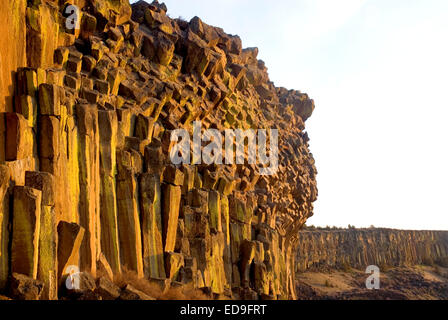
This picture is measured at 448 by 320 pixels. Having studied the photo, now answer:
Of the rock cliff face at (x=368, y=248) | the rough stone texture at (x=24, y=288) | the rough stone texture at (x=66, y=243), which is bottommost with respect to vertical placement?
the rock cliff face at (x=368, y=248)

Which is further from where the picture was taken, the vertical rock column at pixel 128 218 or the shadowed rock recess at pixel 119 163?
the vertical rock column at pixel 128 218

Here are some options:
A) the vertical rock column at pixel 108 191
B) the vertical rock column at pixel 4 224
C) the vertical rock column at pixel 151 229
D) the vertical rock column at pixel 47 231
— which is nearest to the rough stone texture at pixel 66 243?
the vertical rock column at pixel 47 231

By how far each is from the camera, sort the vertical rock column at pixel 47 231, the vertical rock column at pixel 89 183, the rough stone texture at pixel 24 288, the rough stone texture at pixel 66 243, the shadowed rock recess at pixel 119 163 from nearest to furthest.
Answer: the rough stone texture at pixel 24 288, the vertical rock column at pixel 47 231, the shadowed rock recess at pixel 119 163, the rough stone texture at pixel 66 243, the vertical rock column at pixel 89 183

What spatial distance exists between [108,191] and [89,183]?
99cm

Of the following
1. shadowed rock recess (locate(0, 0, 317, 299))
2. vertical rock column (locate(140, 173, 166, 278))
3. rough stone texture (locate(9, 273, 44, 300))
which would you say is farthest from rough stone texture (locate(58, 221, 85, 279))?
vertical rock column (locate(140, 173, 166, 278))

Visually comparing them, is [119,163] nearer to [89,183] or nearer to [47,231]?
[89,183]

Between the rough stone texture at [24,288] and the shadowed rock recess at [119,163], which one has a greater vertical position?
the shadowed rock recess at [119,163]

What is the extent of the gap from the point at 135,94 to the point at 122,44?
2509mm

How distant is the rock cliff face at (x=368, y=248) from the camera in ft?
160

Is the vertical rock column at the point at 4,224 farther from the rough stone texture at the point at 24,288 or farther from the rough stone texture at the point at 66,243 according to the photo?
the rough stone texture at the point at 66,243

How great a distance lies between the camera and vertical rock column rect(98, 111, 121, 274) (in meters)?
10.2

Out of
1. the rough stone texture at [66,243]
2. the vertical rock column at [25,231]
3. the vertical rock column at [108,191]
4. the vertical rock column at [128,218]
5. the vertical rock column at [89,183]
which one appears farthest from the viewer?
the vertical rock column at [128,218]

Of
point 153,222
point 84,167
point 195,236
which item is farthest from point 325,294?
point 84,167

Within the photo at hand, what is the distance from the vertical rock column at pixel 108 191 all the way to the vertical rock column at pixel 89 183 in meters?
0.34
